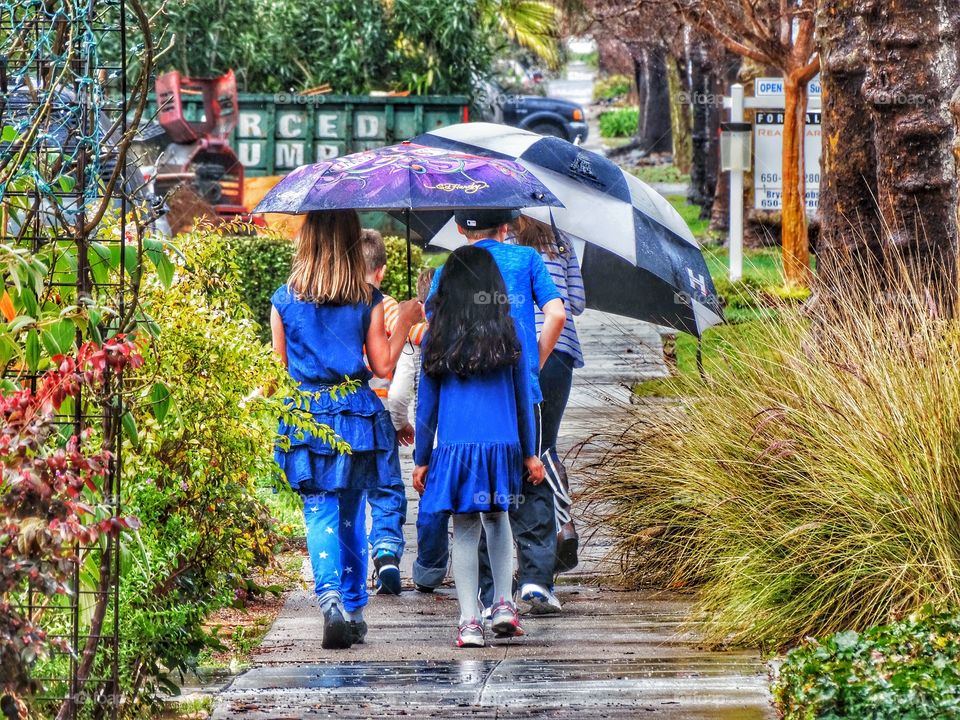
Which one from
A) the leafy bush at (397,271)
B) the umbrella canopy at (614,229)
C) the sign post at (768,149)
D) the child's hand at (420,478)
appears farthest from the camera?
the sign post at (768,149)

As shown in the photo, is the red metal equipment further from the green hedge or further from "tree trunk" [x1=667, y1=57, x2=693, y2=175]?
"tree trunk" [x1=667, y1=57, x2=693, y2=175]

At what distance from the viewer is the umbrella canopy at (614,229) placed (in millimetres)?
7438

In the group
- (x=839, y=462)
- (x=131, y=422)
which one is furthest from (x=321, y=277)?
(x=839, y=462)

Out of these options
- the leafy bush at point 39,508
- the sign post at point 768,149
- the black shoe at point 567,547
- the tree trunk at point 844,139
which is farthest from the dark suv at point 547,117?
the leafy bush at point 39,508

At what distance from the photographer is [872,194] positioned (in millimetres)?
8789

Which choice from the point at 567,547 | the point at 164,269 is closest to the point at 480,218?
the point at 567,547

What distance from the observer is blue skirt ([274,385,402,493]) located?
5777mm

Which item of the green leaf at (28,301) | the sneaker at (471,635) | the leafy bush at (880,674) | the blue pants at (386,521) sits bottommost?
the sneaker at (471,635)

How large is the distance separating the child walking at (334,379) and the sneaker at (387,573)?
776 mm

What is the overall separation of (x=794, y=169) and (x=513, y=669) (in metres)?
13.0

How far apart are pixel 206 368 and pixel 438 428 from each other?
3.76 ft

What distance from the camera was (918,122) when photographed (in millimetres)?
8406

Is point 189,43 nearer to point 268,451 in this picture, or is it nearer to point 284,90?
point 284,90

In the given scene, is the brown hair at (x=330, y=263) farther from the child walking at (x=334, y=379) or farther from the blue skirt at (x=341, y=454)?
the blue skirt at (x=341, y=454)
